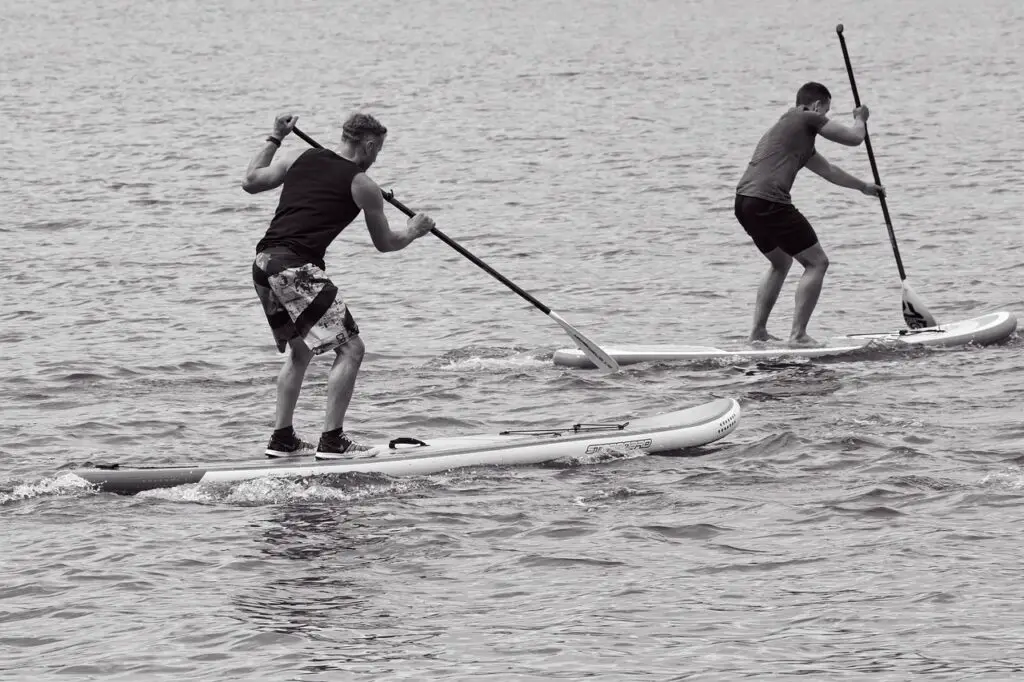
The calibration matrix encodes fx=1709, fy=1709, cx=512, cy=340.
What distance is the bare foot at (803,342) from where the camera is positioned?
13.6 m

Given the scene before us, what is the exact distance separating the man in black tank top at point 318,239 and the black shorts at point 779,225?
14.1ft

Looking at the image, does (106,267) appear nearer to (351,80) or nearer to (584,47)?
(351,80)

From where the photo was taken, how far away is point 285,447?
10.2m

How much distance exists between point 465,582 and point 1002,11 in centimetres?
3989

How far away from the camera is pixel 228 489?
9.79m

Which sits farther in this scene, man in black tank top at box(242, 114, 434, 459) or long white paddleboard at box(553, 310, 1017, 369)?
long white paddleboard at box(553, 310, 1017, 369)

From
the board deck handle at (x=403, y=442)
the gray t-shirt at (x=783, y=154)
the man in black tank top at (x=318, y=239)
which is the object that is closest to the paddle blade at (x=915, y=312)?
the gray t-shirt at (x=783, y=154)

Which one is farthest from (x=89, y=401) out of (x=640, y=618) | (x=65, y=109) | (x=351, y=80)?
(x=351, y=80)

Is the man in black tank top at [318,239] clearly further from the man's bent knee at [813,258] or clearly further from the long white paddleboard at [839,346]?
the man's bent knee at [813,258]

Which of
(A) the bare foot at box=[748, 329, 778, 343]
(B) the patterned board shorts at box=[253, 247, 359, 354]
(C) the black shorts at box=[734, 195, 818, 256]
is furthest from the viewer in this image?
(A) the bare foot at box=[748, 329, 778, 343]

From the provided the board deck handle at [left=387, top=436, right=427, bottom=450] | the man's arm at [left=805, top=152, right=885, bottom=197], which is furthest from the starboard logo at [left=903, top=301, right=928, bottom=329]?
the board deck handle at [left=387, top=436, right=427, bottom=450]

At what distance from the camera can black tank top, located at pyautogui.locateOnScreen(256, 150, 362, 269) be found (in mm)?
9711

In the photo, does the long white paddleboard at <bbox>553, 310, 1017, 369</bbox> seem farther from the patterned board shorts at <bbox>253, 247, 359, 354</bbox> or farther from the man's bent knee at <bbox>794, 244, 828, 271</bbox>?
the patterned board shorts at <bbox>253, 247, 359, 354</bbox>

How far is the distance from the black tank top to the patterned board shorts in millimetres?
85
